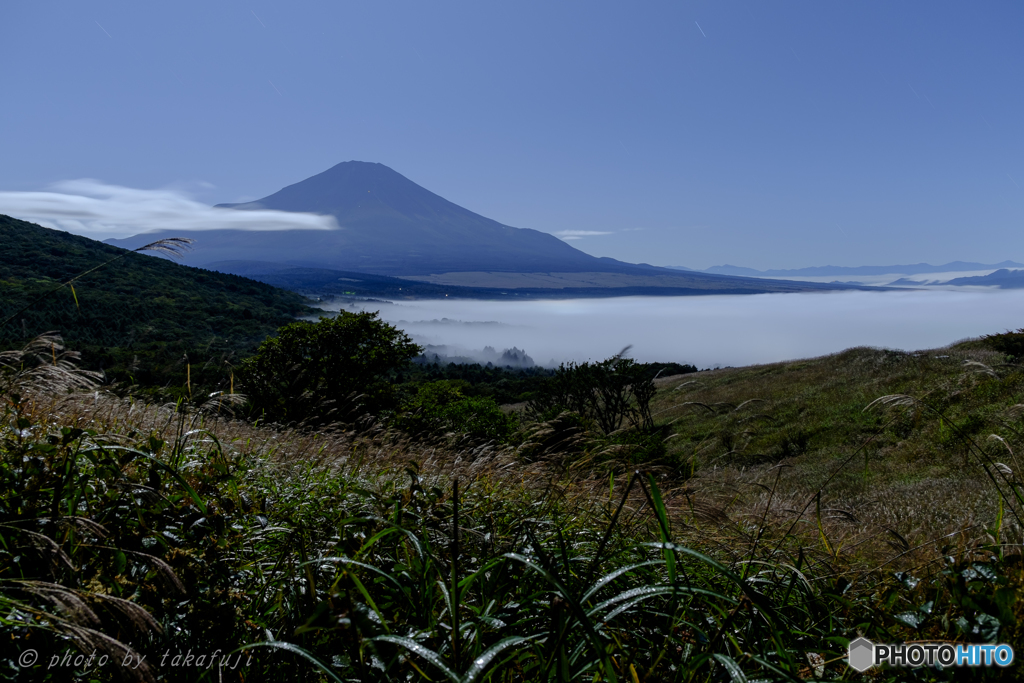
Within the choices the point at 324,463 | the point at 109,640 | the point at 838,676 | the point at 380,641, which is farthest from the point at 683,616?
the point at 324,463

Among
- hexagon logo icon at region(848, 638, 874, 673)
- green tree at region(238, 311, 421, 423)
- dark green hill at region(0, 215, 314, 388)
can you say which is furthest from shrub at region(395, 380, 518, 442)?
dark green hill at region(0, 215, 314, 388)

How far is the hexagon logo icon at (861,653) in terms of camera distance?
65.9 inches

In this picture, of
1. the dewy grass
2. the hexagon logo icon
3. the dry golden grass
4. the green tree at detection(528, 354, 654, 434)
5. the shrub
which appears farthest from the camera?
the green tree at detection(528, 354, 654, 434)

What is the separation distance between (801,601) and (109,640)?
7.73ft

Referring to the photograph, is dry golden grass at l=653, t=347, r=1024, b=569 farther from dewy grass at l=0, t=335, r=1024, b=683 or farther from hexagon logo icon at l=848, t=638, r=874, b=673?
hexagon logo icon at l=848, t=638, r=874, b=673

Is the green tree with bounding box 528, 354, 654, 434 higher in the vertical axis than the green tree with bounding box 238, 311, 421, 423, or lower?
lower

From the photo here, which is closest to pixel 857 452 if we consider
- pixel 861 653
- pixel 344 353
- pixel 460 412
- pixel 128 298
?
pixel 861 653

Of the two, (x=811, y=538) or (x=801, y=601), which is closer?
(x=801, y=601)

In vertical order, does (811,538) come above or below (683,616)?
below

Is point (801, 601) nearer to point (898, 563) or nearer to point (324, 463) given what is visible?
point (898, 563)

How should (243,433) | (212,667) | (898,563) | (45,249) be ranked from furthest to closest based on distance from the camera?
1. (45,249)
2. (243,433)
3. (898,563)
4. (212,667)

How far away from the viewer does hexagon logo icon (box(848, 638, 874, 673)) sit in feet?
5.49

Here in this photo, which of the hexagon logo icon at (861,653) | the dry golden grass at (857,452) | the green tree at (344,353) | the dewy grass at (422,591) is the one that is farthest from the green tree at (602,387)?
the hexagon logo icon at (861,653)

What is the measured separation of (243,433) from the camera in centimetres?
605
